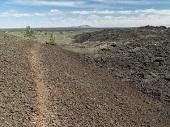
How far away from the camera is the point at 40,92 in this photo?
2244 centimetres

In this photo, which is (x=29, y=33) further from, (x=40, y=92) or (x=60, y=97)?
(x=40, y=92)

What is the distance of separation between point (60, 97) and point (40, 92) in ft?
4.03

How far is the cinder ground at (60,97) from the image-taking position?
2041 cm

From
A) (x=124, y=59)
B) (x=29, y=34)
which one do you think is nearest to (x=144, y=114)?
(x=124, y=59)

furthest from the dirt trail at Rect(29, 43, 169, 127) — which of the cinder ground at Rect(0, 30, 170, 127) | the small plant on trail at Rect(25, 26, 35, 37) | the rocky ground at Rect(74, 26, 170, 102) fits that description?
the small plant on trail at Rect(25, 26, 35, 37)

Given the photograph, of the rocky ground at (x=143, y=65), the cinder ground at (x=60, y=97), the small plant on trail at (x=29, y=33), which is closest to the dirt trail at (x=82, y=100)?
the cinder ground at (x=60, y=97)

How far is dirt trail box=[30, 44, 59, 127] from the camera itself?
19750mm

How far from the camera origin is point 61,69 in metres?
28.0

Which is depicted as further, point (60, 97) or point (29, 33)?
point (29, 33)

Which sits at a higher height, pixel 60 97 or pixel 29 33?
pixel 29 33

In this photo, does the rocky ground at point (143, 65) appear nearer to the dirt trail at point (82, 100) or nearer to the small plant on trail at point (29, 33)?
the dirt trail at point (82, 100)

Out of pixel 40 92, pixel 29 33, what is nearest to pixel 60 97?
pixel 40 92

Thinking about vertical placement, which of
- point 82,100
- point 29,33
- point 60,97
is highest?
point 29,33

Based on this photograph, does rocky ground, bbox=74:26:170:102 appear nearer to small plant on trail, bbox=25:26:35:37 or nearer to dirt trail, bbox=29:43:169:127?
dirt trail, bbox=29:43:169:127
